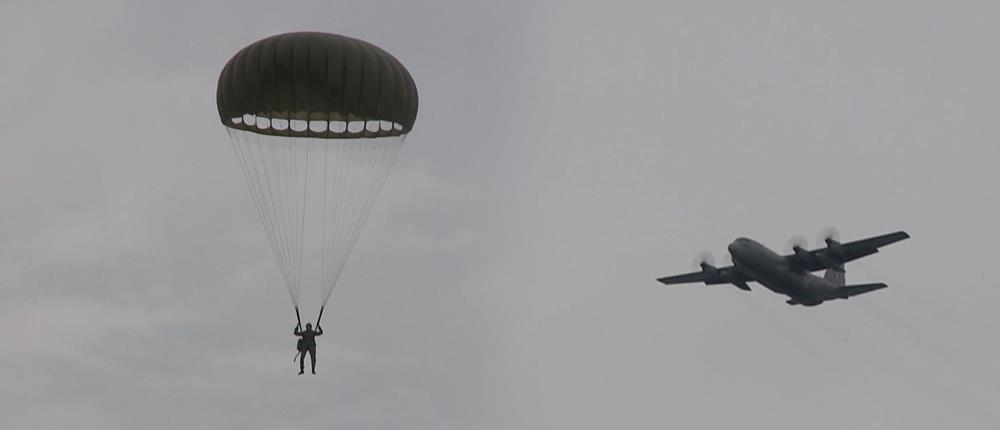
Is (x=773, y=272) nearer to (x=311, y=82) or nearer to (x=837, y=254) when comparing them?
(x=837, y=254)

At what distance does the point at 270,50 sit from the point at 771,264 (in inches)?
1474

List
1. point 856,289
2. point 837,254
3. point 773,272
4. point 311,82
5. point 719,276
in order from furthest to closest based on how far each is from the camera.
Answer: point 719,276 → point 856,289 → point 773,272 → point 837,254 → point 311,82

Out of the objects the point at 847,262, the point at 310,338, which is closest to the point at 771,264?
the point at 847,262

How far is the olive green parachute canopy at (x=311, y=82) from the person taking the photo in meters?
43.2

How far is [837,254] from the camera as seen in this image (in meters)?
69.9

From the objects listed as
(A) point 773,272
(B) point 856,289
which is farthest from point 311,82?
(B) point 856,289

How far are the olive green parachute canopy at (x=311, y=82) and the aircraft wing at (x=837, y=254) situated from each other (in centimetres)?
3390

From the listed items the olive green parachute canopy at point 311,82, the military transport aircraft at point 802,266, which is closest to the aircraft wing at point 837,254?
the military transport aircraft at point 802,266

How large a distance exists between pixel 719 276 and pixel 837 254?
10.8 m

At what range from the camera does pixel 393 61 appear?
4569 cm

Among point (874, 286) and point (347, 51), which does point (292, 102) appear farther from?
point (874, 286)

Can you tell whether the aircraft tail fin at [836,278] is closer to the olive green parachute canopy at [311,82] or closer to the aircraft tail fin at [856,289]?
the aircraft tail fin at [856,289]

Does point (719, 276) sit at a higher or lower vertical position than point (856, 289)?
higher

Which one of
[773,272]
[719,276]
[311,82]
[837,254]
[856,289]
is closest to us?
[311,82]
